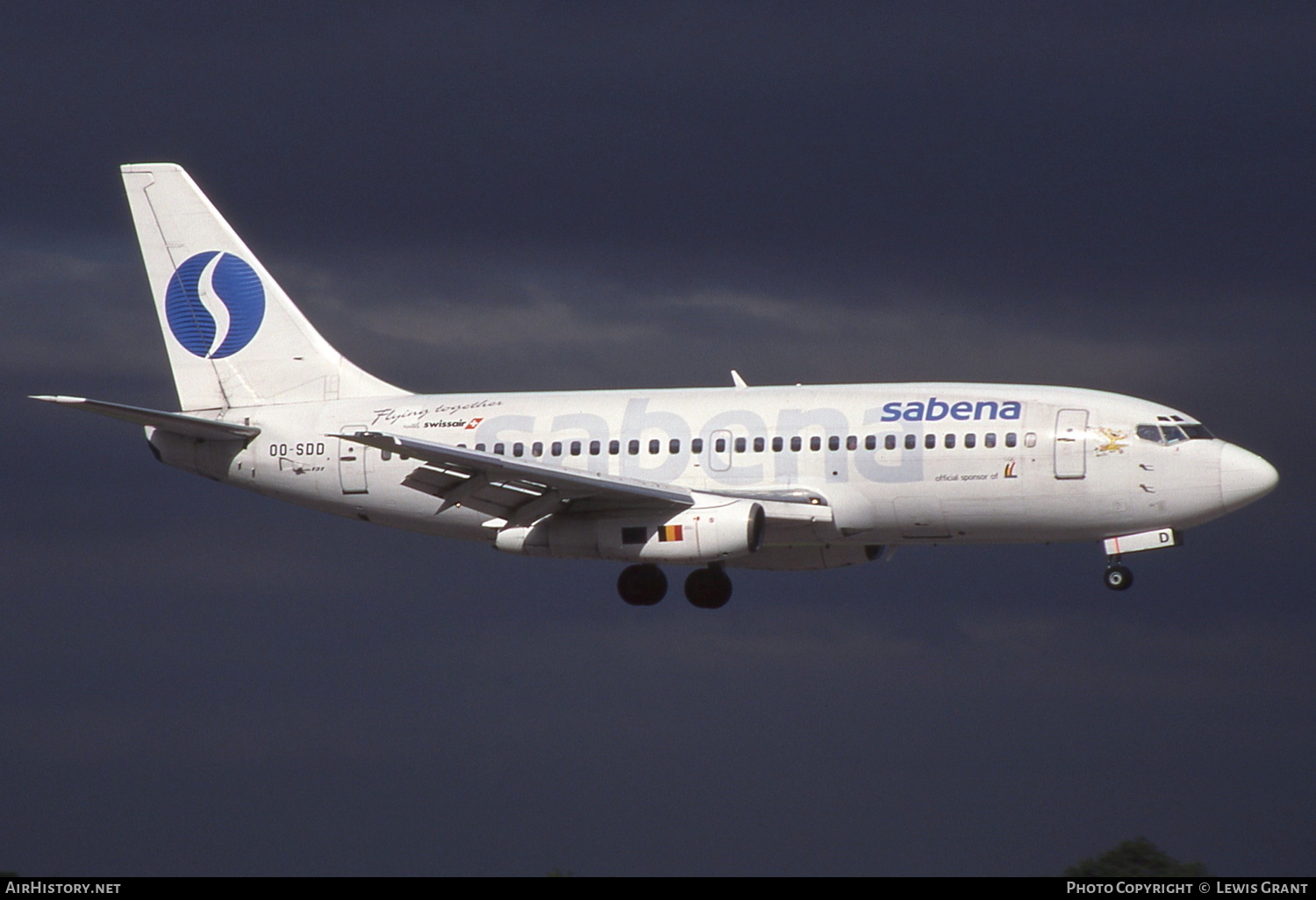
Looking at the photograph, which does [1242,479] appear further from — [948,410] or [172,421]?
[172,421]

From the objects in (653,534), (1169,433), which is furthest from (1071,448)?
(653,534)

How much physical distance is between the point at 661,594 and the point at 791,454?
8510mm

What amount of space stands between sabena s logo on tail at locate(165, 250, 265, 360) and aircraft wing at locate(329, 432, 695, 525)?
11.0 m

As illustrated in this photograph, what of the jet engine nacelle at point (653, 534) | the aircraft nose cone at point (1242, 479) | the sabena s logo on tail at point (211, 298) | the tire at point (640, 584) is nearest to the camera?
the aircraft nose cone at point (1242, 479)

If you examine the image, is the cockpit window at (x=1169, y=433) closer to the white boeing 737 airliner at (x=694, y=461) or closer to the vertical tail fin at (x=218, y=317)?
the white boeing 737 airliner at (x=694, y=461)

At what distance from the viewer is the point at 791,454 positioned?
48062 millimetres

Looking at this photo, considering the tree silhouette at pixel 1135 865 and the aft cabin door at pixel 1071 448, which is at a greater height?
the aft cabin door at pixel 1071 448

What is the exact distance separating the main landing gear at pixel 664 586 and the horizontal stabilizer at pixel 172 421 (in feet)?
37.0

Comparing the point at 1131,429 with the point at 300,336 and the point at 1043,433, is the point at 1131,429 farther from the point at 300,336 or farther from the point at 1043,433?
the point at 300,336

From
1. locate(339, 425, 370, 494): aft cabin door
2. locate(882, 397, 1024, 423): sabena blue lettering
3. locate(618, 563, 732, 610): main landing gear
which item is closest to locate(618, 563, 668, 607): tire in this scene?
locate(618, 563, 732, 610): main landing gear

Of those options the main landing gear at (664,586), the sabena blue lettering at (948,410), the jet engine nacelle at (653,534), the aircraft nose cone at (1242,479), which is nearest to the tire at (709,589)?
the main landing gear at (664,586)

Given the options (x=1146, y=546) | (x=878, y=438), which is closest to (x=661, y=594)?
(x=878, y=438)

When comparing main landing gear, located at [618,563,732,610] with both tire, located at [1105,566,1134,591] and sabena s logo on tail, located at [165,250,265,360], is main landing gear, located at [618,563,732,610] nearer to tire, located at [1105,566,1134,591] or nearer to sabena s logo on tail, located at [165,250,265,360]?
tire, located at [1105,566,1134,591]

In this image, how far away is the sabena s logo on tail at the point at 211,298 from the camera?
185ft
